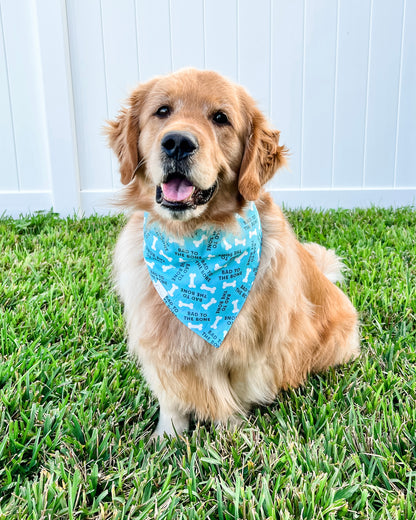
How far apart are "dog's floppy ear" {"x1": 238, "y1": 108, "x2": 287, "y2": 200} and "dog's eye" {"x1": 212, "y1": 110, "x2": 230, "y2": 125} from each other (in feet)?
0.48

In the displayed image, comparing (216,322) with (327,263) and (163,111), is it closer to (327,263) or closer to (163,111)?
(163,111)

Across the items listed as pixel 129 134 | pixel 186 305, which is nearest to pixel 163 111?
pixel 129 134

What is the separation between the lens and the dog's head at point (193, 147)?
5.65 feet

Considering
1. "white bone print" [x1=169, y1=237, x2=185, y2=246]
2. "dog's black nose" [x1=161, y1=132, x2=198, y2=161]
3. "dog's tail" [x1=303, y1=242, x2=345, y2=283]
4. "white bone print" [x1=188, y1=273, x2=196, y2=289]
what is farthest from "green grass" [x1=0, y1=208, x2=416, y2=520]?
"dog's black nose" [x1=161, y1=132, x2=198, y2=161]

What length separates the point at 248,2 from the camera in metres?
4.45

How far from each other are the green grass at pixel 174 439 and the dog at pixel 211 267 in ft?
0.56

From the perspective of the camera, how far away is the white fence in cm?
447

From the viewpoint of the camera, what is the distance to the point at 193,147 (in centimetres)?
168

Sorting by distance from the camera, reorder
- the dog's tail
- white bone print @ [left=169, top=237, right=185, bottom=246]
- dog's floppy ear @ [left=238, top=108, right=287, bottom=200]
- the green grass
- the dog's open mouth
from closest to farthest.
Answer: the green grass → the dog's open mouth → dog's floppy ear @ [left=238, top=108, right=287, bottom=200] → white bone print @ [left=169, top=237, right=185, bottom=246] → the dog's tail

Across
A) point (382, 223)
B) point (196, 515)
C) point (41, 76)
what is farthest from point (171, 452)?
point (41, 76)

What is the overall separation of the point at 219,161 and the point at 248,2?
135 inches

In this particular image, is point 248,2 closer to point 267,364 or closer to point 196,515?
point 267,364

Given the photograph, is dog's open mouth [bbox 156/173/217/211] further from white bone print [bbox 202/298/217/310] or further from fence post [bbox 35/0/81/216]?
fence post [bbox 35/0/81/216]

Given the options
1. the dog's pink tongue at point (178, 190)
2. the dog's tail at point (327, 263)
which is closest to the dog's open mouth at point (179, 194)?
the dog's pink tongue at point (178, 190)
